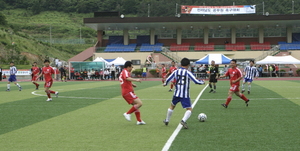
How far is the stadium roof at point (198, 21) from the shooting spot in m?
62.4

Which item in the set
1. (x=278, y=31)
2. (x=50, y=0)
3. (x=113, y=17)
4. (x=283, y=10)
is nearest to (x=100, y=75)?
(x=113, y=17)

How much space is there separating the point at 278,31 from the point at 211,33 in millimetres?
11675

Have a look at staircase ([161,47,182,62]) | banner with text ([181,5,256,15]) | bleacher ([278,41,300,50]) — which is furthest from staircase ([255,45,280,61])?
staircase ([161,47,182,62])

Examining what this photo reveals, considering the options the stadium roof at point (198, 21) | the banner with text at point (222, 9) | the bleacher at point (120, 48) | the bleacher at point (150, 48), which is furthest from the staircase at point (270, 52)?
the bleacher at point (120, 48)

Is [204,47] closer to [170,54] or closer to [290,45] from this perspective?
[170,54]

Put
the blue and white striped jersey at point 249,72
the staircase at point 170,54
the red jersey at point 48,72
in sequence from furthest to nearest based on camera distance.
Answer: the staircase at point 170,54, the blue and white striped jersey at point 249,72, the red jersey at point 48,72

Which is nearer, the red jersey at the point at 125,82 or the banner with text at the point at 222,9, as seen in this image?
the red jersey at the point at 125,82

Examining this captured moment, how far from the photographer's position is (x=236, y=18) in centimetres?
6312

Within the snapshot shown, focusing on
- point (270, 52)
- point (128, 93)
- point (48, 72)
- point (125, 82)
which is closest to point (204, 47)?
point (270, 52)

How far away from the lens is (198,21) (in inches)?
2494

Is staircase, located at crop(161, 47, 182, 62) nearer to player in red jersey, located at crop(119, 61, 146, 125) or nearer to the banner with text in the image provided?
the banner with text

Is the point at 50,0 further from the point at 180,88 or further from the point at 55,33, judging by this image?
→ the point at 180,88

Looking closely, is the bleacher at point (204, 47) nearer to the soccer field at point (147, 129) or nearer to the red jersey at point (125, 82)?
the soccer field at point (147, 129)

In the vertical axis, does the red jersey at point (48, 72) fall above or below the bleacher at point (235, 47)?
below
